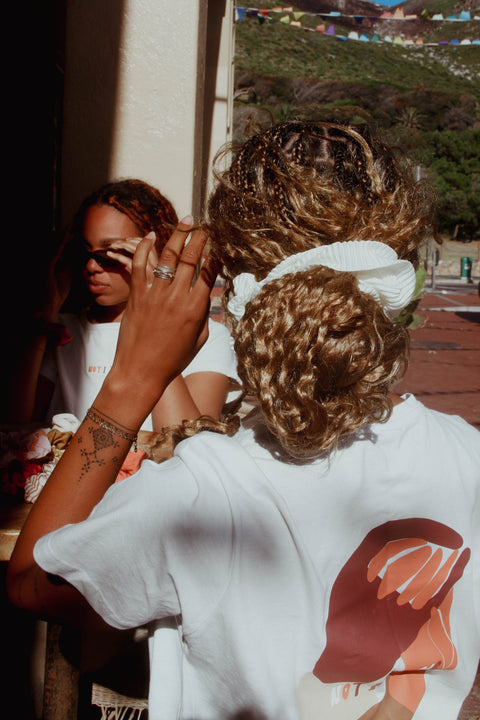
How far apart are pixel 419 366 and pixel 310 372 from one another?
23.6 feet

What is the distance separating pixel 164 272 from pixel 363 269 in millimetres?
306

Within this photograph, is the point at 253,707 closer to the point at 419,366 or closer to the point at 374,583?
the point at 374,583

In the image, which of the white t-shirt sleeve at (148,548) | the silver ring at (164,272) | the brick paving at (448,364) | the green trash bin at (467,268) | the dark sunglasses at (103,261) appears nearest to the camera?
the white t-shirt sleeve at (148,548)

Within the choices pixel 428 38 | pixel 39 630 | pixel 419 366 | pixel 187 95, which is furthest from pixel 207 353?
pixel 428 38

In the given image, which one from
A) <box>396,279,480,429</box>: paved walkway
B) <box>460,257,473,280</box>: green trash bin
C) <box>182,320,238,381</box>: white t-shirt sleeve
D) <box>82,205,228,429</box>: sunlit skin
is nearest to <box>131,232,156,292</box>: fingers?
<box>82,205,228,429</box>: sunlit skin

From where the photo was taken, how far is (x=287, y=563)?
850mm

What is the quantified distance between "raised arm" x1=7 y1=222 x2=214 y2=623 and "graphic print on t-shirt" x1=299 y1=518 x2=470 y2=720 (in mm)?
390

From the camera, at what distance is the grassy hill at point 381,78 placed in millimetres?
52062

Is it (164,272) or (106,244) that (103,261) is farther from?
(164,272)

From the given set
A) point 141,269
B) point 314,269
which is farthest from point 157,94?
point 314,269

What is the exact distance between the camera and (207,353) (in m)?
1.99

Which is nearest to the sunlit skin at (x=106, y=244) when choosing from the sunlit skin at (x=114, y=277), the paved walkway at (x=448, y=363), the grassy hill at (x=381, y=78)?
the sunlit skin at (x=114, y=277)

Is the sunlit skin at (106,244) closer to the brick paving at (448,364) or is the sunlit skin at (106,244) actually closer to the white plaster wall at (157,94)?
the white plaster wall at (157,94)

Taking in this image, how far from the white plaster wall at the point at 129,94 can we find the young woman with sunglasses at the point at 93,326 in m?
0.84
